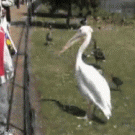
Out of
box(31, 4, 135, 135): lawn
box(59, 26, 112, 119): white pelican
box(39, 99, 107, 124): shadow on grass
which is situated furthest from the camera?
box(39, 99, 107, 124): shadow on grass

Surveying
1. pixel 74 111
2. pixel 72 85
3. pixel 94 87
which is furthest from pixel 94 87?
pixel 72 85

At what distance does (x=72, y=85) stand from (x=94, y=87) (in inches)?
82.4

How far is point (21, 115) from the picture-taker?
525 cm

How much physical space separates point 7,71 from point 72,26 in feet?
35.2

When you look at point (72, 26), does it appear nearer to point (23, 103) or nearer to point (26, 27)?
point (26, 27)

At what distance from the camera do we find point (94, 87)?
4887 mm

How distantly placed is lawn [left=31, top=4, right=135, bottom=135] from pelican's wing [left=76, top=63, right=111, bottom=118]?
593 millimetres

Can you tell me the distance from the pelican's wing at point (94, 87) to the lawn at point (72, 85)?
593mm

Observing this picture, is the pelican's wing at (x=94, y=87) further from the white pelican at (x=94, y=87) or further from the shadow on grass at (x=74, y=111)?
the shadow on grass at (x=74, y=111)

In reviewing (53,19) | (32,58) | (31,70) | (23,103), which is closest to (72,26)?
(53,19)

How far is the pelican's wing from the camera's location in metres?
4.75

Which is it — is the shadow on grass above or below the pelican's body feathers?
below

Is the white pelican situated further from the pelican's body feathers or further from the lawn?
the lawn

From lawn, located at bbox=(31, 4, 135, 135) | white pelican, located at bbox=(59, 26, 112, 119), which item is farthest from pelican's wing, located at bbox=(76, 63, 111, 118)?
lawn, located at bbox=(31, 4, 135, 135)
